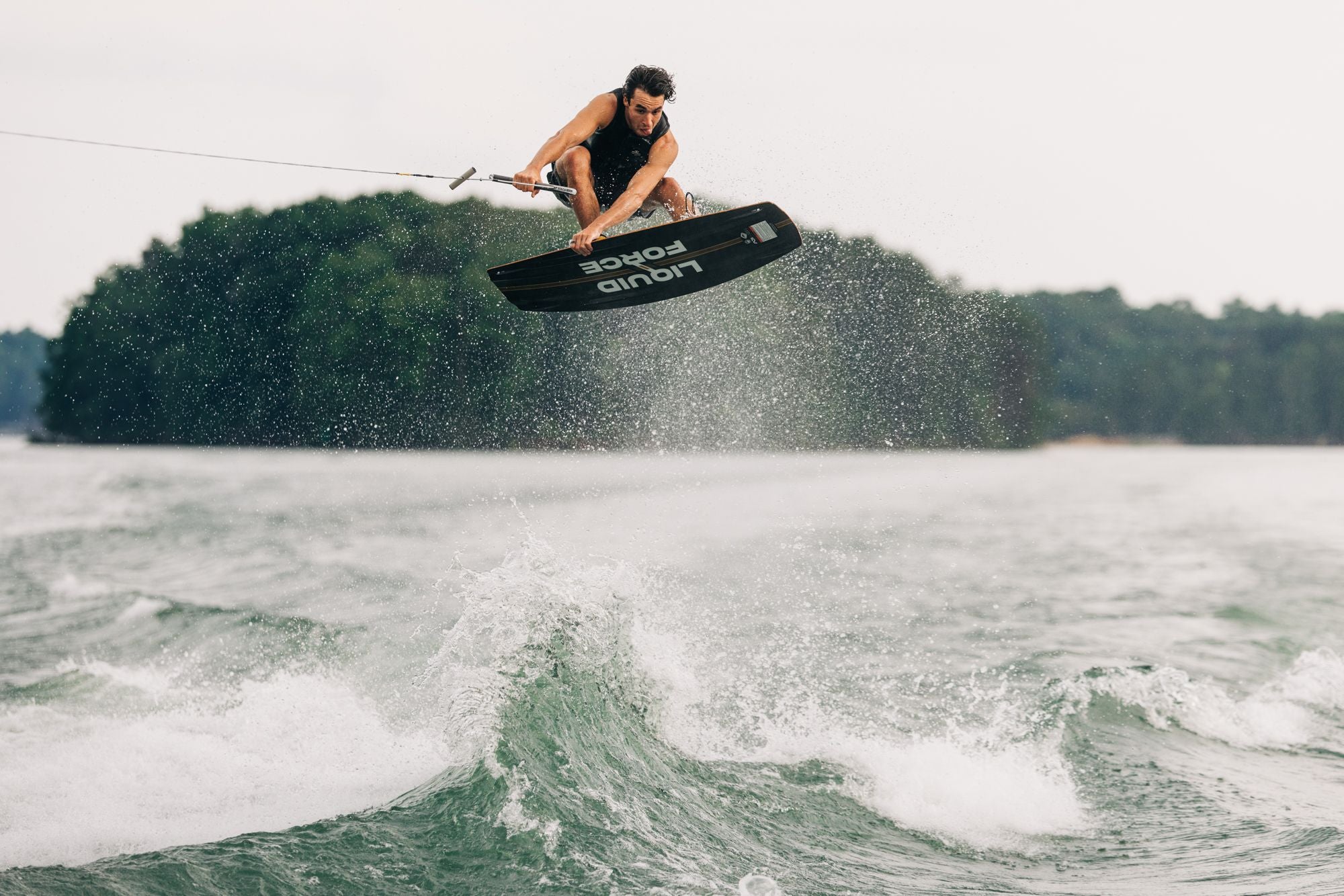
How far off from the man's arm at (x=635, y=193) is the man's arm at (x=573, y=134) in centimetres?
35

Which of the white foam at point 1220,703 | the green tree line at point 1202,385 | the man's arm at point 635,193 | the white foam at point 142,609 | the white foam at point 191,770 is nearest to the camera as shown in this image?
the white foam at point 191,770

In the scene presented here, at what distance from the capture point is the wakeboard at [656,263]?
21.8 ft

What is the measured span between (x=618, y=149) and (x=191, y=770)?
14.1 ft

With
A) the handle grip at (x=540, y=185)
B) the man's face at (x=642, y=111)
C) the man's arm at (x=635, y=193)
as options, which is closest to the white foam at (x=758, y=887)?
the man's arm at (x=635, y=193)

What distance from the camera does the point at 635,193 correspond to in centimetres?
630

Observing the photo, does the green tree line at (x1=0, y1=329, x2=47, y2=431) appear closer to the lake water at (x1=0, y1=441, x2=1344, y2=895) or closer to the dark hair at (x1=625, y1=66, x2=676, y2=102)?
the lake water at (x1=0, y1=441, x2=1344, y2=895)

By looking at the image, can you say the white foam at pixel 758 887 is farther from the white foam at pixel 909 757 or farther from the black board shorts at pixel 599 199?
the black board shorts at pixel 599 199

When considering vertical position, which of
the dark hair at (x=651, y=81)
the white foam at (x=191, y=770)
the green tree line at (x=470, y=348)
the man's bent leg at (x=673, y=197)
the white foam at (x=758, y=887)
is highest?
the green tree line at (x=470, y=348)

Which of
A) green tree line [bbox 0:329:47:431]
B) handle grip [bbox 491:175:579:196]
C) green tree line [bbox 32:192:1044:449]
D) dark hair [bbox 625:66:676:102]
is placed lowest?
handle grip [bbox 491:175:579:196]

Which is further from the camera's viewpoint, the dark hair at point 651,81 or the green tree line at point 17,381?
the green tree line at point 17,381

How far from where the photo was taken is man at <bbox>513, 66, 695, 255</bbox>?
20.6 ft

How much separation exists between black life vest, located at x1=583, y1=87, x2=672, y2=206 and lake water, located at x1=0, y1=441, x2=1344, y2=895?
246 cm

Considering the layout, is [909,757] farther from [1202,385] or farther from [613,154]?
[1202,385]

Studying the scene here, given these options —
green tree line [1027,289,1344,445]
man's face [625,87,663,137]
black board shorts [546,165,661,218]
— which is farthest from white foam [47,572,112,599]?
green tree line [1027,289,1344,445]
